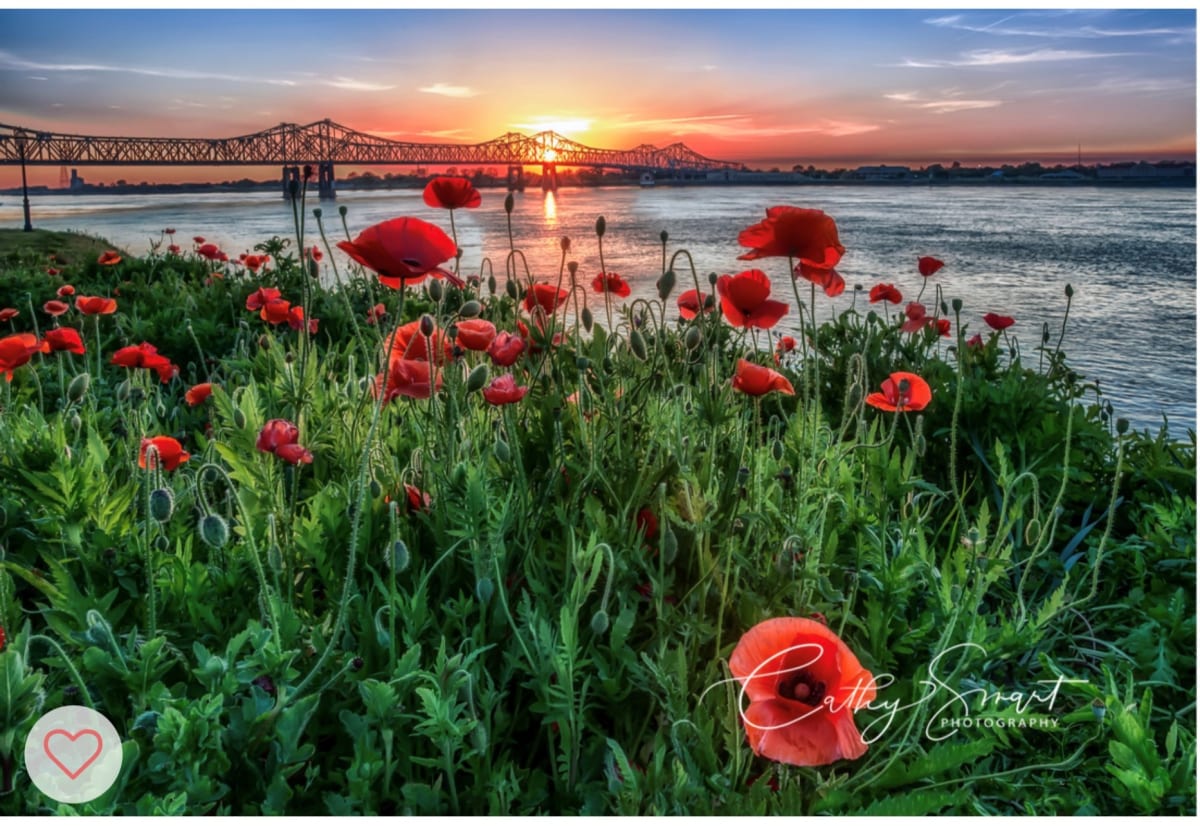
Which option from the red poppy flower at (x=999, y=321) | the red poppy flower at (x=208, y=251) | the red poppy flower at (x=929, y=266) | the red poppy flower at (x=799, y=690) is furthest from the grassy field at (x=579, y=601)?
the red poppy flower at (x=208, y=251)

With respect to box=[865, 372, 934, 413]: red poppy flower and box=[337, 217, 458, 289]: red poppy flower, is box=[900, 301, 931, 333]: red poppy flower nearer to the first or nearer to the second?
box=[865, 372, 934, 413]: red poppy flower

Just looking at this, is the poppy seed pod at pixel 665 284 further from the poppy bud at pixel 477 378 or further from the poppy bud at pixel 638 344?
the poppy bud at pixel 477 378

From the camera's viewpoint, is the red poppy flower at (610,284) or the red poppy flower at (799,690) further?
the red poppy flower at (610,284)

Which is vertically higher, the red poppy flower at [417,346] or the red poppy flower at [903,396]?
the red poppy flower at [417,346]

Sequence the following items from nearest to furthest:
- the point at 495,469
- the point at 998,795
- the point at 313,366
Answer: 1. the point at 998,795
2. the point at 495,469
3. the point at 313,366

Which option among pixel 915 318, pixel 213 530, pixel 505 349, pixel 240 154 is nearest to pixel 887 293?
pixel 915 318

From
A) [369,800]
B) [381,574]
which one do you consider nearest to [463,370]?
[381,574]

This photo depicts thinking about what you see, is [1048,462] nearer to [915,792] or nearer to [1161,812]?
[1161,812]
